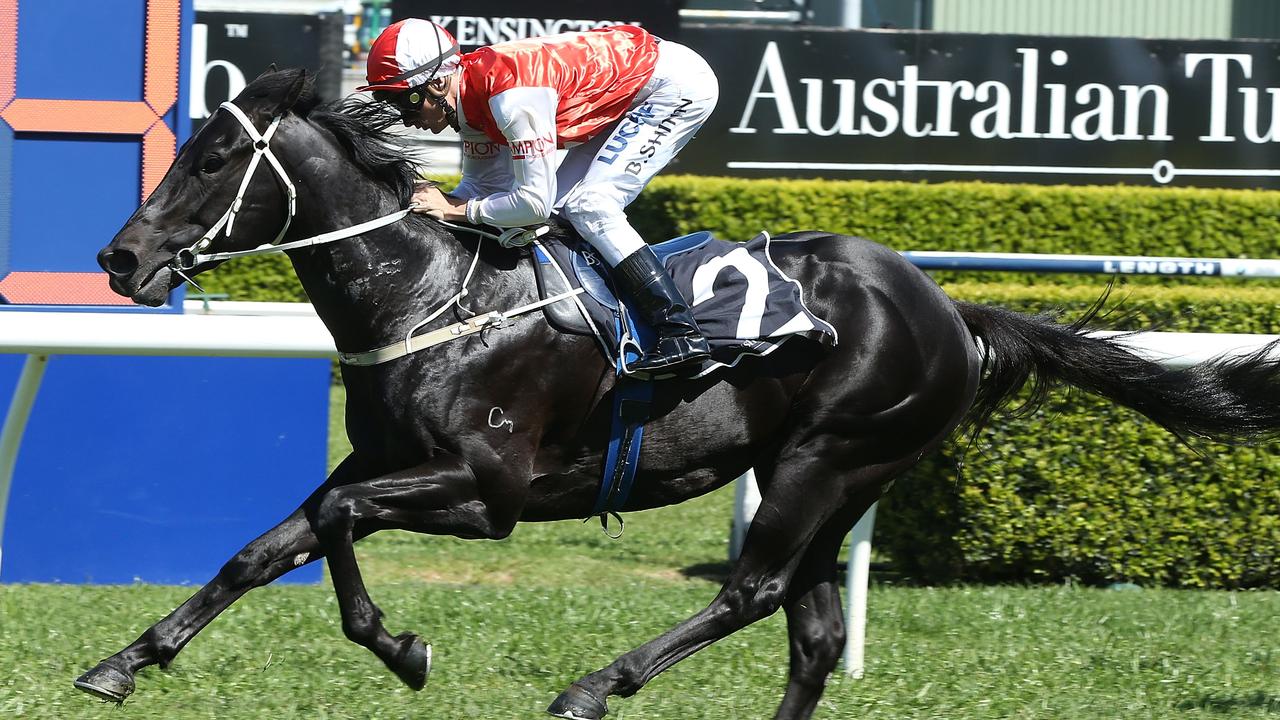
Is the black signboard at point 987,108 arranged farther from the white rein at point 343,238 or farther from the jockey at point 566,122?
the white rein at point 343,238

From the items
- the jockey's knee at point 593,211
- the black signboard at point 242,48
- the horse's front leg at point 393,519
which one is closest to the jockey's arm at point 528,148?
the jockey's knee at point 593,211

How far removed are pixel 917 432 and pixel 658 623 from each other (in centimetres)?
130

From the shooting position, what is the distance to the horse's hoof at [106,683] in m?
3.18

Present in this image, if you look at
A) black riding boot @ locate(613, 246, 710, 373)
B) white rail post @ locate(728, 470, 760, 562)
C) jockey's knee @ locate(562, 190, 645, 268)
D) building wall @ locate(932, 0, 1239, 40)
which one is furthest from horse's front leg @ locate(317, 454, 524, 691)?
building wall @ locate(932, 0, 1239, 40)

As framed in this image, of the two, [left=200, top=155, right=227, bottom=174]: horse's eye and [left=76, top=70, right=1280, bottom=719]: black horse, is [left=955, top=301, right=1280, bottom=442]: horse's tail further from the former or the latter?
[left=200, top=155, right=227, bottom=174]: horse's eye

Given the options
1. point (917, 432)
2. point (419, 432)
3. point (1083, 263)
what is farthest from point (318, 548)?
point (1083, 263)

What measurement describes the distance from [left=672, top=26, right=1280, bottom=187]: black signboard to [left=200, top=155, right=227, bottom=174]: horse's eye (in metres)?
6.30

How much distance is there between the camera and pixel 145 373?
528cm

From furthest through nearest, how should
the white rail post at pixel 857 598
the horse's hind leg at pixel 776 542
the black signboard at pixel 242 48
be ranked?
the black signboard at pixel 242 48 → the white rail post at pixel 857 598 → the horse's hind leg at pixel 776 542

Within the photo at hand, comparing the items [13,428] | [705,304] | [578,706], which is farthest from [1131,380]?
[13,428]

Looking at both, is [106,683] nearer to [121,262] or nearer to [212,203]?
[121,262]

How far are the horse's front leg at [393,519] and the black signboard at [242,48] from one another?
6.43m

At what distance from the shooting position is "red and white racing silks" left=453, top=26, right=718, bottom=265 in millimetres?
3477

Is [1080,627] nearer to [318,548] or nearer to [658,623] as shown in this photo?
[658,623]
